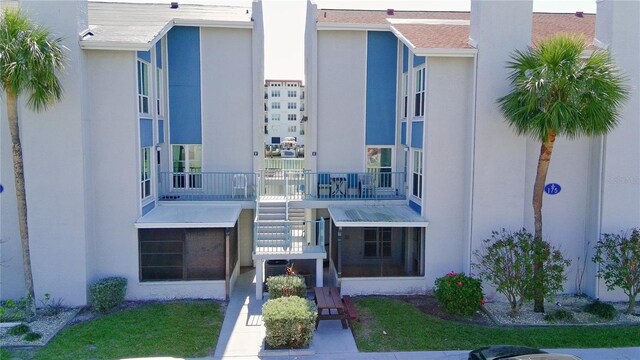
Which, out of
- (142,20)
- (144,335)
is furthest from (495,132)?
(142,20)

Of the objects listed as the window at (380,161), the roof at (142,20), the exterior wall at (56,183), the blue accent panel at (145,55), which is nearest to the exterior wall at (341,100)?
Answer: the window at (380,161)

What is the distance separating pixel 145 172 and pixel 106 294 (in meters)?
4.25

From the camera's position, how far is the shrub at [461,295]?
14.7 meters

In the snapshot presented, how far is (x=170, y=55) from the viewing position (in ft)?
65.8

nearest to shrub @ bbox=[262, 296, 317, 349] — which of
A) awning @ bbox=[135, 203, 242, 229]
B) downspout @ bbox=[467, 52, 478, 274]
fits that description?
awning @ bbox=[135, 203, 242, 229]

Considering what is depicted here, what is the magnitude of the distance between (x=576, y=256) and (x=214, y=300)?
39.0 feet

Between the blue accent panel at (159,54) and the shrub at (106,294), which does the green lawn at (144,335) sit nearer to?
the shrub at (106,294)

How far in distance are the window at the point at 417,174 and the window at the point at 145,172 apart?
9.17 m

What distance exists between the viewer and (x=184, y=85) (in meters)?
20.2

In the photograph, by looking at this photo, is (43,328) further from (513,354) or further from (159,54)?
(513,354)

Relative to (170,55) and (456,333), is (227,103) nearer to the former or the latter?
(170,55)

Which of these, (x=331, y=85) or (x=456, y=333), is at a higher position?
(x=331, y=85)

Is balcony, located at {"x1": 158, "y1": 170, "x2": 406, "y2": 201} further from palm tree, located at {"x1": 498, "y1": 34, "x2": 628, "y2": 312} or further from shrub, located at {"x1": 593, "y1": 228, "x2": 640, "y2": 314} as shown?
shrub, located at {"x1": 593, "y1": 228, "x2": 640, "y2": 314}

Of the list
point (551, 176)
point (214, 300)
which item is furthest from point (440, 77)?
point (214, 300)
